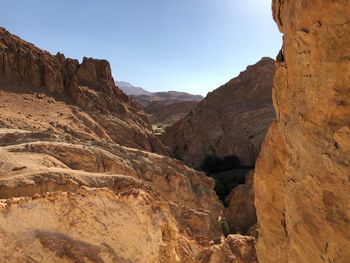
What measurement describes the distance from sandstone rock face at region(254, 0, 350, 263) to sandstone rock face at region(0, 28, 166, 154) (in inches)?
1253

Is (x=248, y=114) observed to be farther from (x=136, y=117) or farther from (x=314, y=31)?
(x=314, y=31)

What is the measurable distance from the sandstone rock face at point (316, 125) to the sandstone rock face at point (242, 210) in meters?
24.3

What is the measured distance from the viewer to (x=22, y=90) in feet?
126

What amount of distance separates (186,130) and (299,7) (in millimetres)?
52615

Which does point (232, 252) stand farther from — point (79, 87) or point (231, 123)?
point (231, 123)

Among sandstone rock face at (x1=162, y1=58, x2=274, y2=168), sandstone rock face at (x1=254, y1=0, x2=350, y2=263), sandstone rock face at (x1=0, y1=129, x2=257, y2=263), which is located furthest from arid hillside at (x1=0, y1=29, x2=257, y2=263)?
sandstone rock face at (x1=162, y1=58, x2=274, y2=168)

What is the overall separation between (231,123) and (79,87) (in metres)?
19.9

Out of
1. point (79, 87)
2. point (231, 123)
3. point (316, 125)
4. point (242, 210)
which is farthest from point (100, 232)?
point (231, 123)

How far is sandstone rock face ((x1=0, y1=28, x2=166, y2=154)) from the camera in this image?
128 ft

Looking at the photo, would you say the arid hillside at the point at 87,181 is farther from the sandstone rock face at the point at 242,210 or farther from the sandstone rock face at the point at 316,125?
the sandstone rock face at the point at 316,125

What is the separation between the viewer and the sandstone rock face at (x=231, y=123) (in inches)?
2032

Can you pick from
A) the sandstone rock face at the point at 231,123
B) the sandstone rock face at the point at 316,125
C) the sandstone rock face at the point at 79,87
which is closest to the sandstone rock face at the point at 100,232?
the sandstone rock face at the point at 316,125

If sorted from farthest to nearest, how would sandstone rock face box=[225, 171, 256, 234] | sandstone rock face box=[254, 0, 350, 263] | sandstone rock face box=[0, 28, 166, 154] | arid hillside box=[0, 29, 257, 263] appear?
sandstone rock face box=[0, 28, 166, 154]
sandstone rock face box=[225, 171, 256, 234]
arid hillside box=[0, 29, 257, 263]
sandstone rock face box=[254, 0, 350, 263]

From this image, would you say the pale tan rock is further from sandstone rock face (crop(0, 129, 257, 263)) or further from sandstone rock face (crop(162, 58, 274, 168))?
sandstone rock face (crop(162, 58, 274, 168))
